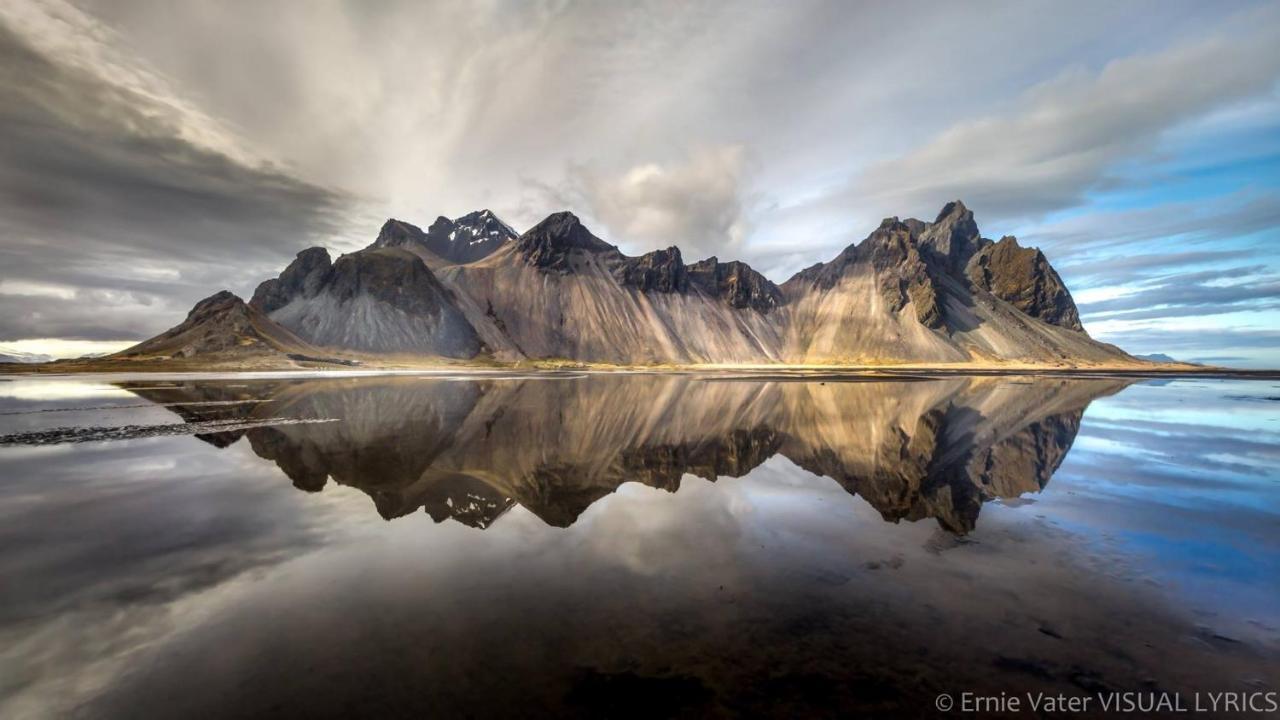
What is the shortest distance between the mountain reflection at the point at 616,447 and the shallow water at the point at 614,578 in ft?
0.83

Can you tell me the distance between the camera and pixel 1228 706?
6.58 meters

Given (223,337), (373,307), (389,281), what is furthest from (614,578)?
(389,281)

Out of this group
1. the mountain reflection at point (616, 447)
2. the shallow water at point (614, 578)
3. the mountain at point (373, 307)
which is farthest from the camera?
the mountain at point (373, 307)

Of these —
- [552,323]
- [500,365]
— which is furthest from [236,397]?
[552,323]

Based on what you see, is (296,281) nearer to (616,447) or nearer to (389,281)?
(389,281)

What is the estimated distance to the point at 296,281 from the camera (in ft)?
573

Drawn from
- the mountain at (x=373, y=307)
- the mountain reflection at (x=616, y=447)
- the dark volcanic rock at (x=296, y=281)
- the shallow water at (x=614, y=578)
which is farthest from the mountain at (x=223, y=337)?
the shallow water at (x=614, y=578)

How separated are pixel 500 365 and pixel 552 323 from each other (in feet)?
139

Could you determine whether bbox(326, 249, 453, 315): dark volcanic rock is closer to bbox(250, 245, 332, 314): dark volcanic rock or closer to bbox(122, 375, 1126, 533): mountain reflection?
bbox(250, 245, 332, 314): dark volcanic rock

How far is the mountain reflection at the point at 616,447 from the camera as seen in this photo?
17.0 m

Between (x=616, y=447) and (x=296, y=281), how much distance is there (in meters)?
194

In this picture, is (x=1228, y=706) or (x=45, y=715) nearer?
(x=45, y=715)

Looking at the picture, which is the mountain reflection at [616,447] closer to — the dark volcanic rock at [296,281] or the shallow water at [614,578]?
the shallow water at [614,578]

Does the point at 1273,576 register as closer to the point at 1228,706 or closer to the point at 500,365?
the point at 1228,706
